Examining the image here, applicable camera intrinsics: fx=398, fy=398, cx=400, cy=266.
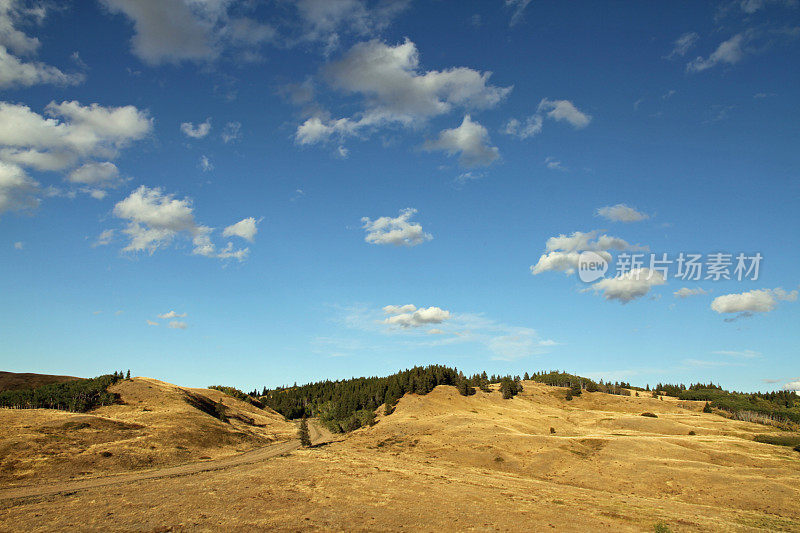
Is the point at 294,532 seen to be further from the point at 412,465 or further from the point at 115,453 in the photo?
the point at 115,453

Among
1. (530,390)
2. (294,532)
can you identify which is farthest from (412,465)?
(530,390)

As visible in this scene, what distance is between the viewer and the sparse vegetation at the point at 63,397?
77.1m

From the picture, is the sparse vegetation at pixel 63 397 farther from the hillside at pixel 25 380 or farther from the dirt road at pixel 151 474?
the dirt road at pixel 151 474

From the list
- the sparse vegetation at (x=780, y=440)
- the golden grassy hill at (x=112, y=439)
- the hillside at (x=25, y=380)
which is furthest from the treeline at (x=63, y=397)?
the sparse vegetation at (x=780, y=440)

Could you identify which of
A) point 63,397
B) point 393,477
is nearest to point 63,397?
point 63,397

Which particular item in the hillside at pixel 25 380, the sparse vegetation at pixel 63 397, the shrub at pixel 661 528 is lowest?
the hillside at pixel 25 380

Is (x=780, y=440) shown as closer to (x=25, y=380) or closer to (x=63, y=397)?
(x=63, y=397)

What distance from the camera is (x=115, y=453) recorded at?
164ft

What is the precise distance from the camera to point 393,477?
4316cm

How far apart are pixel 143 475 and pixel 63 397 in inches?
2045

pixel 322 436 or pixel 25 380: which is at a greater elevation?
pixel 25 380

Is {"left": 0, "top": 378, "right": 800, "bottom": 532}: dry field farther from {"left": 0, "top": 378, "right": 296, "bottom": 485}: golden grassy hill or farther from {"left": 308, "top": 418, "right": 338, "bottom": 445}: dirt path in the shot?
{"left": 308, "top": 418, "right": 338, "bottom": 445}: dirt path

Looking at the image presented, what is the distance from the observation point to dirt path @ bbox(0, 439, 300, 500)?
34.9m

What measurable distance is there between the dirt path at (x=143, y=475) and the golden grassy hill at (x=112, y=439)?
2.87 m
